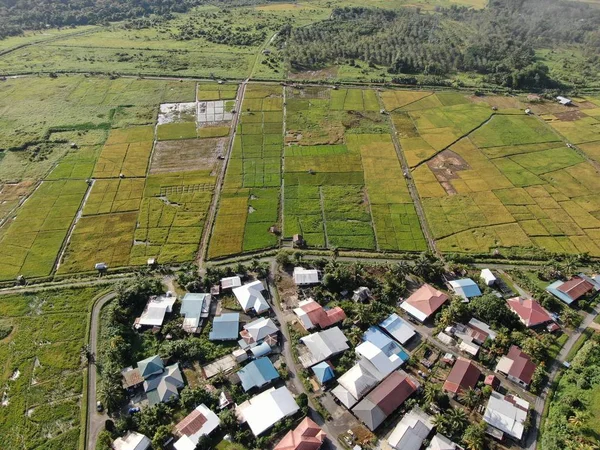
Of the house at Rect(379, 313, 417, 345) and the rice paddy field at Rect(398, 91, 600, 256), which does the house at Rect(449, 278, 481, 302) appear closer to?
the rice paddy field at Rect(398, 91, 600, 256)

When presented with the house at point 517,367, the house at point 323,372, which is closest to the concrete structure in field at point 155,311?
the house at point 323,372

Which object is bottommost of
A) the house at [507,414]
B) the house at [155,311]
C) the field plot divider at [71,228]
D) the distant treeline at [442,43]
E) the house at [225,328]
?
the house at [507,414]

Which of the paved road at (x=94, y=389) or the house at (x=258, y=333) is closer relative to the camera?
the paved road at (x=94, y=389)

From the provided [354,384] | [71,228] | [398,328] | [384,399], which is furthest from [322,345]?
[71,228]

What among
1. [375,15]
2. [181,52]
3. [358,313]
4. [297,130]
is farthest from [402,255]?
[375,15]

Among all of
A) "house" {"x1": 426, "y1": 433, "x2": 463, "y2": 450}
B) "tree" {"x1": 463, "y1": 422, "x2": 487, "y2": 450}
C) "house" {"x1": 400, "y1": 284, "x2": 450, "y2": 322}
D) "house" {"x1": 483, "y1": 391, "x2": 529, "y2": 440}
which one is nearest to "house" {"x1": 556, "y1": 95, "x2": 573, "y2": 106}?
"house" {"x1": 400, "y1": 284, "x2": 450, "y2": 322}

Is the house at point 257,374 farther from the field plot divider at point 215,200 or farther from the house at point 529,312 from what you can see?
the house at point 529,312
